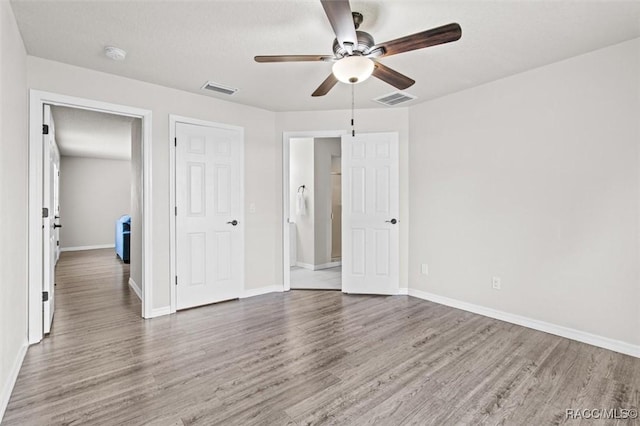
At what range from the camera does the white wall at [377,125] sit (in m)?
4.18

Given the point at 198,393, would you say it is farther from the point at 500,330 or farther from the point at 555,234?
the point at 555,234

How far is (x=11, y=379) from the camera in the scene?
2041 mm

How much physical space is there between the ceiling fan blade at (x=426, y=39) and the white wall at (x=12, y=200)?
2.25 m

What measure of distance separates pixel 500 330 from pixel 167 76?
396 centimetres

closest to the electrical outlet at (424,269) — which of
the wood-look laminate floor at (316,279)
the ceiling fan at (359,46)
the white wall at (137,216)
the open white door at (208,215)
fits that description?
the wood-look laminate floor at (316,279)

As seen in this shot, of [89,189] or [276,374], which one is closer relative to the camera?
[276,374]

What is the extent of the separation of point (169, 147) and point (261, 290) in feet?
6.78

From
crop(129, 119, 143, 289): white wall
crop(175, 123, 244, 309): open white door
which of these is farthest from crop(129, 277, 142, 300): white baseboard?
crop(175, 123, 244, 309): open white door

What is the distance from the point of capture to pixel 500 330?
9.80ft

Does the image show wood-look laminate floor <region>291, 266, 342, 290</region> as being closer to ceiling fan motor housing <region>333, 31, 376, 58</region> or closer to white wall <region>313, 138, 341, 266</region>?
white wall <region>313, 138, 341, 266</region>

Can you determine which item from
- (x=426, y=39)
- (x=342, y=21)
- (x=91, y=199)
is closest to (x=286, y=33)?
(x=342, y=21)

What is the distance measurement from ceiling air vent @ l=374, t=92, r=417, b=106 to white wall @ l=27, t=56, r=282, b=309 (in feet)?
4.75

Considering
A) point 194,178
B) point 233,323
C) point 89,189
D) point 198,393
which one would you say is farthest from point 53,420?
point 89,189

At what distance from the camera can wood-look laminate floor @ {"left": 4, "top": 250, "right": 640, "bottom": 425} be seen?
1811mm
